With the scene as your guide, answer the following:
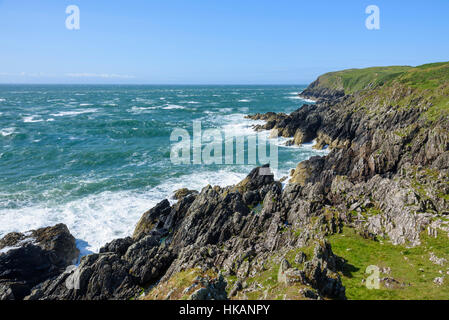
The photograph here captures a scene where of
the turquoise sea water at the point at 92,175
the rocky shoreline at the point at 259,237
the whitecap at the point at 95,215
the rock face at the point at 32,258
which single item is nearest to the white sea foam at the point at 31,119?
the turquoise sea water at the point at 92,175

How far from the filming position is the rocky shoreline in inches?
682

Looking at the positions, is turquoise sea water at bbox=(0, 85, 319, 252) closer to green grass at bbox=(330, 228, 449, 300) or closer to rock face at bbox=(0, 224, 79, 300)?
rock face at bbox=(0, 224, 79, 300)

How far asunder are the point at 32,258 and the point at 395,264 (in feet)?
104

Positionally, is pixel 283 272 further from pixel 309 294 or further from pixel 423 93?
pixel 423 93

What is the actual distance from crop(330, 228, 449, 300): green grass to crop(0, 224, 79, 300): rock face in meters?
25.7

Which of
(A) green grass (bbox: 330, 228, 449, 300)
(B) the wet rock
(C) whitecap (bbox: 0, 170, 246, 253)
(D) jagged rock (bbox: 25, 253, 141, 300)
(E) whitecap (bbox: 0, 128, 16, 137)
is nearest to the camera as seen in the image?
(B) the wet rock

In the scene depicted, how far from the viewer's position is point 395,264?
20312mm

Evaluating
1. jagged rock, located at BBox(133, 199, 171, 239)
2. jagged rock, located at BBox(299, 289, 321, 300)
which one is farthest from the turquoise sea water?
jagged rock, located at BBox(299, 289, 321, 300)

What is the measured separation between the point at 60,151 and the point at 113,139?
667 inches

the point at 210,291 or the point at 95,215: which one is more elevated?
the point at 210,291

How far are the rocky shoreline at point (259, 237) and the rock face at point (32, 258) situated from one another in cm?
9

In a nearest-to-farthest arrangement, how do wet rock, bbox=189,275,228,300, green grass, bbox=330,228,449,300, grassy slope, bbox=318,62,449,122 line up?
1. wet rock, bbox=189,275,228,300
2. green grass, bbox=330,228,449,300
3. grassy slope, bbox=318,62,449,122

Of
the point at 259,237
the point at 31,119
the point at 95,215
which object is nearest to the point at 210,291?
the point at 259,237

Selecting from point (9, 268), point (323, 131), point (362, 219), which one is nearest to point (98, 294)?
point (9, 268)
